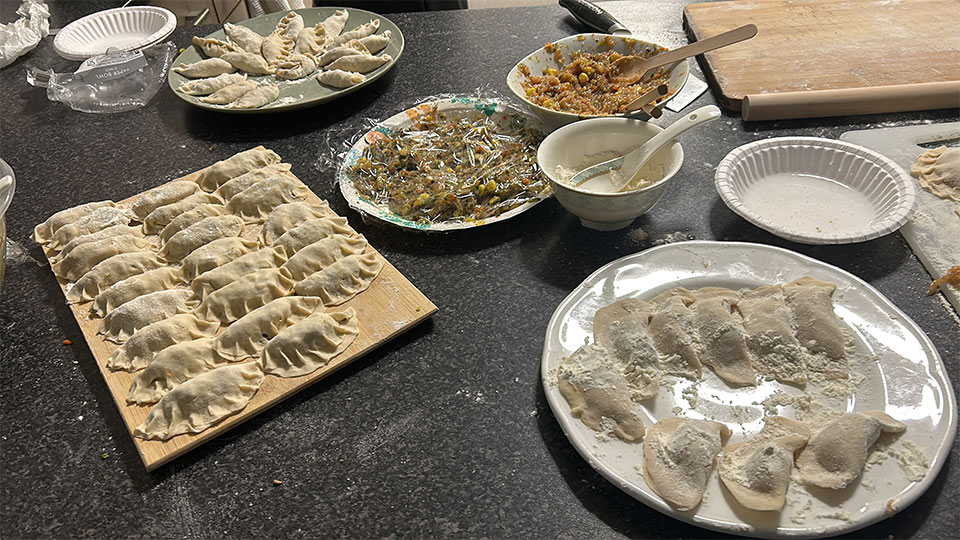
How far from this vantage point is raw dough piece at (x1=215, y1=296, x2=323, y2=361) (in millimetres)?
1077

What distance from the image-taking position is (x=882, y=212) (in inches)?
48.0

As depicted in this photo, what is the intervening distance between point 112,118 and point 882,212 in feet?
6.72

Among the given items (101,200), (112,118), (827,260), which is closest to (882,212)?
(827,260)

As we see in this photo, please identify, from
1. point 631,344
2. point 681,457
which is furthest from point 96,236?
point 681,457

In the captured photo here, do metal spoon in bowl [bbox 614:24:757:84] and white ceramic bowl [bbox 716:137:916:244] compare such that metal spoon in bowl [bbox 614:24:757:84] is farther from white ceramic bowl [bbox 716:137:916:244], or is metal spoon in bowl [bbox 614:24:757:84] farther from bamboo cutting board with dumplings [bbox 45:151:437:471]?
bamboo cutting board with dumplings [bbox 45:151:437:471]

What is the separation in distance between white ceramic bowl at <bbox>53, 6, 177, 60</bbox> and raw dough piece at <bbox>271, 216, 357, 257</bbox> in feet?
4.32

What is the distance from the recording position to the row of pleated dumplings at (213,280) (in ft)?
3.38

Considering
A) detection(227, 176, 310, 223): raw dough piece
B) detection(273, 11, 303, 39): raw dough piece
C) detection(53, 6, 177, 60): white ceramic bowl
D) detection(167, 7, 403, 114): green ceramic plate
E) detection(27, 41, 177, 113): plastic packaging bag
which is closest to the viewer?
detection(227, 176, 310, 223): raw dough piece

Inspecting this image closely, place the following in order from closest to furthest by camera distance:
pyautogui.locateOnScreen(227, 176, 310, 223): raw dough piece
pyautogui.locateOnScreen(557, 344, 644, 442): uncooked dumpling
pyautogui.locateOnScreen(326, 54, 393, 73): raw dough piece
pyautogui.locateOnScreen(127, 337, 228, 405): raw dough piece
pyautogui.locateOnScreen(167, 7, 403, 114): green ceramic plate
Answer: pyautogui.locateOnScreen(557, 344, 644, 442): uncooked dumpling < pyautogui.locateOnScreen(127, 337, 228, 405): raw dough piece < pyautogui.locateOnScreen(227, 176, 310, 223): raw dough piece < pyautogui.locateOnScreen(167, 7, 403, 114): green ceramic plate < pyautogui.locateOnScreen(326, 54, 393, 73): raw dough piece

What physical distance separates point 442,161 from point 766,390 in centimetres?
86

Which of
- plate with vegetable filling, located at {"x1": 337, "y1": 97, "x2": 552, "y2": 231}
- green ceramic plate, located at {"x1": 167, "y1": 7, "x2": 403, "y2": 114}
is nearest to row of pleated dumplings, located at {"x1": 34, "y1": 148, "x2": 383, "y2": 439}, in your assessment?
plate with vegetable filling, located at {"x1": 337, "y1": 97, "x2": 552, "y2": 231}

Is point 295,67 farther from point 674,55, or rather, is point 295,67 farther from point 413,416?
point 413,416

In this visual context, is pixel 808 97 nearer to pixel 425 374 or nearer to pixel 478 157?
pixel 478 157

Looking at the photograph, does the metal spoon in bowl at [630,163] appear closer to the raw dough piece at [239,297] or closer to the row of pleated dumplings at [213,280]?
the row of pleated dumplings at [213,280]
